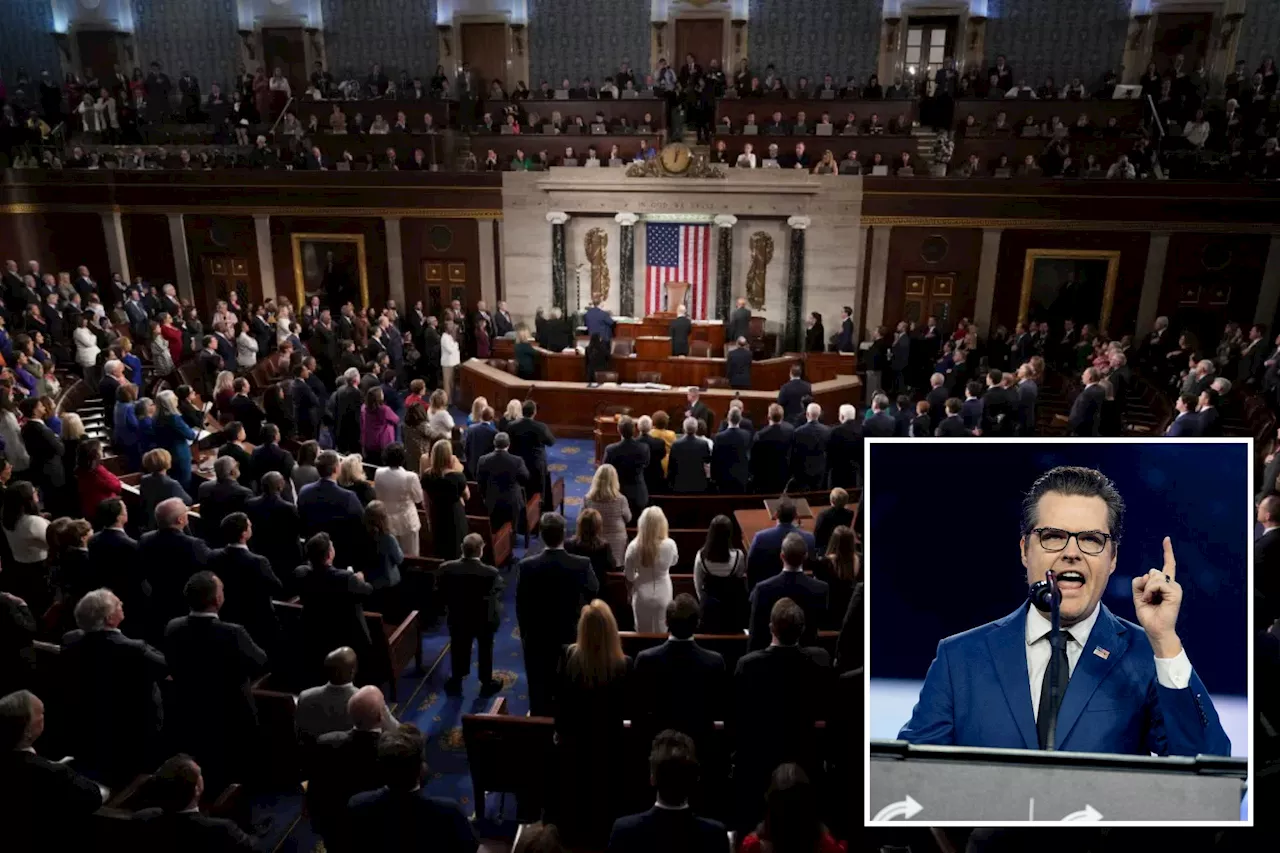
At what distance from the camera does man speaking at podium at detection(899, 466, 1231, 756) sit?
1.83m

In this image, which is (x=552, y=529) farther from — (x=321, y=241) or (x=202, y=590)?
(x=321, y=241)

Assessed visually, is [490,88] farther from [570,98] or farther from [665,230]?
[665,230]

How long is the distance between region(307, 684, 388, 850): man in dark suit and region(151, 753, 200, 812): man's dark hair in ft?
1.84

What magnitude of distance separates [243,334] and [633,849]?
40.4 feet

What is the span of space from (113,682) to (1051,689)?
4130mm

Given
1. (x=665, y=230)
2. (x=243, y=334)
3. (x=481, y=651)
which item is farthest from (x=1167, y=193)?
(x=243, y=334)

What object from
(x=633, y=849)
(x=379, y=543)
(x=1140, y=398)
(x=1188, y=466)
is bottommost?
(x=1140, y=398)

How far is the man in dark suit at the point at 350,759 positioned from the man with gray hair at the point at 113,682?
1177 mm

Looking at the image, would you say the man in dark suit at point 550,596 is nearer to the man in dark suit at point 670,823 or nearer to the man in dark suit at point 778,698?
the man in dark suit at point 778,698

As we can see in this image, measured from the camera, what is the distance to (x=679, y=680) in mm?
3859

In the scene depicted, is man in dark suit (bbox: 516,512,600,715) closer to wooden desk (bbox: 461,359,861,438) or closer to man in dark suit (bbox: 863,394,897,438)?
man in dark suit (bbox: 863,394,897,438)

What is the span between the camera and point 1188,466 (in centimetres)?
186

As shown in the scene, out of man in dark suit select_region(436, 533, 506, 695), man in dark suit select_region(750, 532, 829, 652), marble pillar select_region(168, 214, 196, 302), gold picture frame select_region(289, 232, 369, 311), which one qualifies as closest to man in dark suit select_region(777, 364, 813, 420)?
man in dark suit select_region(436, 533, 506, 695)

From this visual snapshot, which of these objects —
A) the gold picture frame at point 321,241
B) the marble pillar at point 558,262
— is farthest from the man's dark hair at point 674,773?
the gold picture frame at point 321,241
